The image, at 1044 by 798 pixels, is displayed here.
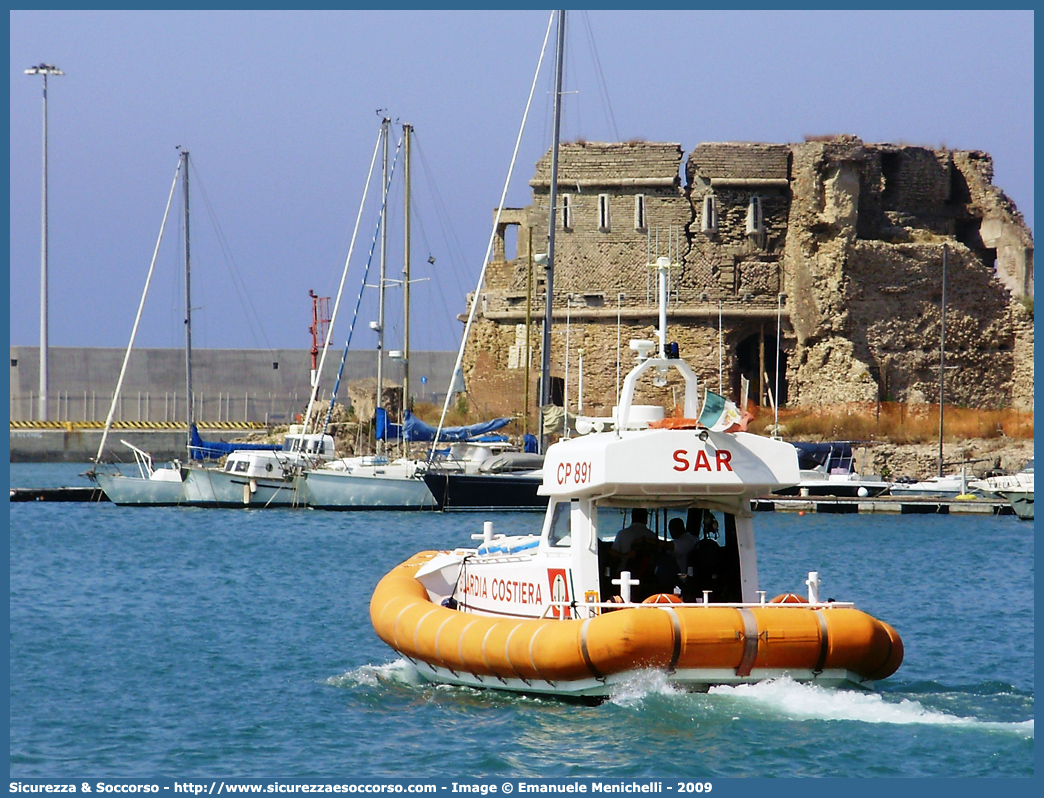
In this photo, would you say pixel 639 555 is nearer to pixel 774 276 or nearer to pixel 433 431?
pixel 433 431

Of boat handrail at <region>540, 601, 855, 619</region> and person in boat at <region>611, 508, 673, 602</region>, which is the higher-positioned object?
person in boat at <region>611, 508, 673, 602</region>

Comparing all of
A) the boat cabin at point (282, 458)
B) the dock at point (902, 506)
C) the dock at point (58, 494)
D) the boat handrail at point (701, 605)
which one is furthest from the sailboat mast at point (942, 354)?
the boat handrail at point (701, 605)

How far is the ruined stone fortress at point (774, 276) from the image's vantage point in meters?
48.2

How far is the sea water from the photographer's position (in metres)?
12.5

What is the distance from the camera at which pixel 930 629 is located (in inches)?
782

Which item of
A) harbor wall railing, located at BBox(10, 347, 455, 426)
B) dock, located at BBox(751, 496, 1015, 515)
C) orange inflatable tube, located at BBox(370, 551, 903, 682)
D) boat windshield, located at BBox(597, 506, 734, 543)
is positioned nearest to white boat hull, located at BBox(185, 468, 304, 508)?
dock, located at BBox(751, 496, 1015, 515)

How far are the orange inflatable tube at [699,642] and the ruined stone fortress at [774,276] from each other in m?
34.4

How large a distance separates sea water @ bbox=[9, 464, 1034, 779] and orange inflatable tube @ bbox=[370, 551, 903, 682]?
236mm

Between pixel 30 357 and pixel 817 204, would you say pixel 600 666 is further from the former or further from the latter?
pixel 30 357

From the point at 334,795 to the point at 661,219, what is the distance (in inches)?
1527

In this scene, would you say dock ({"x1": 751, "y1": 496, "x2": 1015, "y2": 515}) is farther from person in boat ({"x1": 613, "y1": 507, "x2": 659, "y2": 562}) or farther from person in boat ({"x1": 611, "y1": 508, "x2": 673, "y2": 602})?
person in boat ({"x1": 611, "y1": 508, "x2": 673, "y2": 602})

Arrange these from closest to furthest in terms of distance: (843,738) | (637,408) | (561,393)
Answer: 1. (843,738)
2. (637,408)
3. (561,393)

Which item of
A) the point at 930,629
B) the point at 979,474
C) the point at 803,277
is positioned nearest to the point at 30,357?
the point at 803,277

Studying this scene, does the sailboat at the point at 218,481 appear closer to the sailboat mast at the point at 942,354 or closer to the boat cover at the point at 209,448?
the boat cover at the point at 209,448
